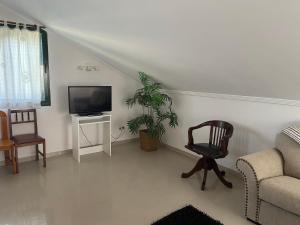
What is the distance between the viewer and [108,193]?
116 inches

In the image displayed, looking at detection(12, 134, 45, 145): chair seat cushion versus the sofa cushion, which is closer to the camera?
the sofa cushion

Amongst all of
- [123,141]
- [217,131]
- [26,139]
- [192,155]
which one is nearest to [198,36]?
[217,131]

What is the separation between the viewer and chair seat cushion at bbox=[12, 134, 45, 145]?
343 centimetres

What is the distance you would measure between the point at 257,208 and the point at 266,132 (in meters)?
1.08

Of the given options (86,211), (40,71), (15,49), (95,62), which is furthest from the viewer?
(95,62)

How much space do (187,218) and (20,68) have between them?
10.3 ft

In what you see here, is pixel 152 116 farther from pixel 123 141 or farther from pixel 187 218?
pixel 187 218

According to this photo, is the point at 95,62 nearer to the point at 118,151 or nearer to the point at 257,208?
the point at 118,151

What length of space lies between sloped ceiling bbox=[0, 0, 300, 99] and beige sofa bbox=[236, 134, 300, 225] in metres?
0.66

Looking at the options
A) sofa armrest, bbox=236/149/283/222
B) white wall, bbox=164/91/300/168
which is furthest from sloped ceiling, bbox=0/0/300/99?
sofa armrest, bbox=236/149/283/222

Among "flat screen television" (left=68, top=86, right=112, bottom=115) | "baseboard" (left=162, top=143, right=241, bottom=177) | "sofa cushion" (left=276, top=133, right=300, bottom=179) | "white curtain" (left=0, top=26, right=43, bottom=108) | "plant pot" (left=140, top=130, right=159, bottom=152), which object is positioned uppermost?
"white curtain" (left=0, top=26, right=43, bottom=108)

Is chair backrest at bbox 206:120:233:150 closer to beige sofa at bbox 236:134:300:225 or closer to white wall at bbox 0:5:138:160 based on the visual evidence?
beige sofa at bbox 236:134:300:225

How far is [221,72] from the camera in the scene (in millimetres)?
2816

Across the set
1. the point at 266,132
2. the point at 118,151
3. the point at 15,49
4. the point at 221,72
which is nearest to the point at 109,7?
the point at 221,72
